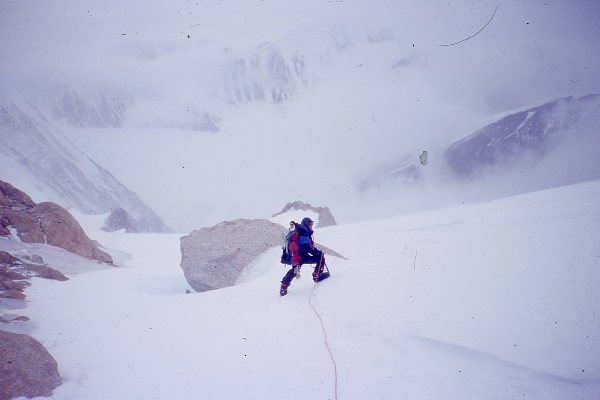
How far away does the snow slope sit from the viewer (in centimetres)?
482

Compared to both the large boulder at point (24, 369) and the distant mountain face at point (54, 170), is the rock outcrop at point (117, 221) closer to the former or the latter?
the distant mountain face at point (54, 170)

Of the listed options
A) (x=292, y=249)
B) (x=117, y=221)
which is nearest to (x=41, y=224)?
(x=292, y=249)

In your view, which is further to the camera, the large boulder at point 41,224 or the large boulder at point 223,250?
the large boulder at point 41,224

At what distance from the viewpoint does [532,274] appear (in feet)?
21.7

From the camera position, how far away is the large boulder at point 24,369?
5.00 metres

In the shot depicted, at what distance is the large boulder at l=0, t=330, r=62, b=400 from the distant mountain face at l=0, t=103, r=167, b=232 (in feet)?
265

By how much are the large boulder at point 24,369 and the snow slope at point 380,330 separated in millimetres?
353

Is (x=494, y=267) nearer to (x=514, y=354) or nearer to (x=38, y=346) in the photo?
(x=514, y=354)

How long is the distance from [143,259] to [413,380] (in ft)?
88.2

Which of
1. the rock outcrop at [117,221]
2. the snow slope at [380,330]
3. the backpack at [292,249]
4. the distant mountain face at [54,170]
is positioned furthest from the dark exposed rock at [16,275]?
the distant mountain face at [54,170]

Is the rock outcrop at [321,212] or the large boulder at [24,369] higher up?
the rock outcrop at [321,212]

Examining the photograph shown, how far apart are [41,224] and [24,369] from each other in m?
16.0

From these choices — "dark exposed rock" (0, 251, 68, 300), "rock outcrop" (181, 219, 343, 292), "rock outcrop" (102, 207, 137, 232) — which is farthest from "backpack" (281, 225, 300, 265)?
"rock outcrop" (102, 207, 137, 232)

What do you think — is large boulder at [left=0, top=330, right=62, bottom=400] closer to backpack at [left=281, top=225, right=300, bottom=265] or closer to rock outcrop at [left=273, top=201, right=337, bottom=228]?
backpack at [left=281, top=225, right=300, bottom=265]
